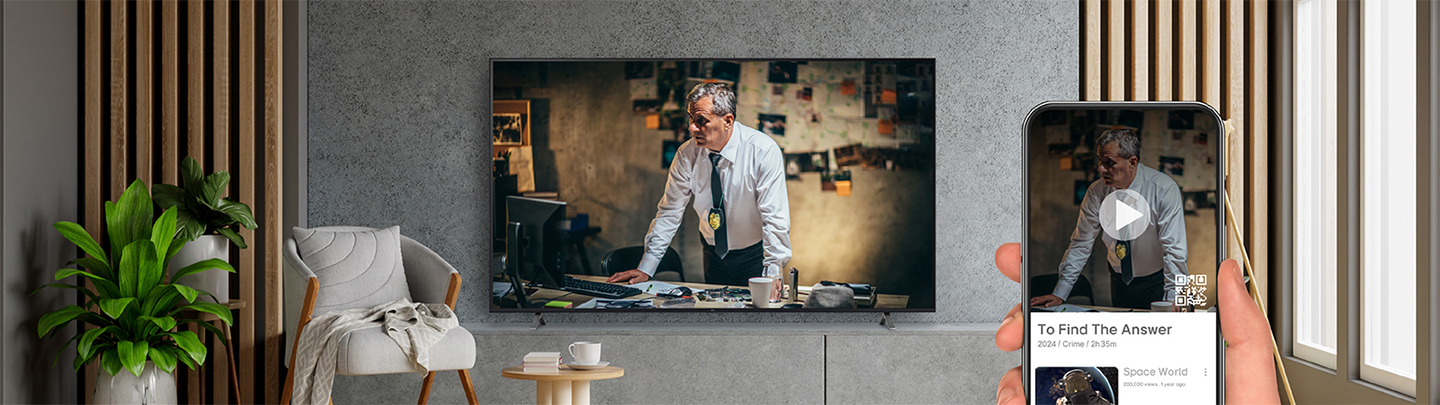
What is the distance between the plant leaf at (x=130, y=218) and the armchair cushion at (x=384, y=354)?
998 mm

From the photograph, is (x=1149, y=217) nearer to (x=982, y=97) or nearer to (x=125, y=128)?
(x=982, y=97)

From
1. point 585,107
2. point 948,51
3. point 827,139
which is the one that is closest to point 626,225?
point 585,107

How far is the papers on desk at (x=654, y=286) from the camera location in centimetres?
331

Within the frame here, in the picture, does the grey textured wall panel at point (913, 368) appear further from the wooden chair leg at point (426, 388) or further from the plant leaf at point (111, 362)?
the plant leaf at point (111, 362)

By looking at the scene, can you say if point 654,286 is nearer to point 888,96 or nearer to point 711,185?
point 711,185

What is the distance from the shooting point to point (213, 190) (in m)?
2.84

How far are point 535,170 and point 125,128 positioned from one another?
65.9 inches

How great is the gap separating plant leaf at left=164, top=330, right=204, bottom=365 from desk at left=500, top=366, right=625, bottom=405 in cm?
120

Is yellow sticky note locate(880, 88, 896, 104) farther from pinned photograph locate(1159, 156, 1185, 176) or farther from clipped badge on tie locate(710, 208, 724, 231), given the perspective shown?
pinned photograph locate(1159, 156, 1185, 176)

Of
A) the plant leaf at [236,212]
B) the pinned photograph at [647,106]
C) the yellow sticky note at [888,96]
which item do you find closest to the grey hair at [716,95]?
the pinned photograph at [647,106]

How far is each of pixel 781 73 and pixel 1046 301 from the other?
8.39ft

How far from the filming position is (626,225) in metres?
3.31

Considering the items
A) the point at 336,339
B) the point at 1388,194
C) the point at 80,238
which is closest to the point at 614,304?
the point at 336,339

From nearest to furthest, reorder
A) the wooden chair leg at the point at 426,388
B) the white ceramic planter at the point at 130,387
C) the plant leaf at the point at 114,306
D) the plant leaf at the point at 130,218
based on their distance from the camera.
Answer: the plant leaf at the point at 114,306
the white ceramic planter at the point at 130,387
the plant leaf at the point at 130,218
the wooden chair leg at the point at 426,388
